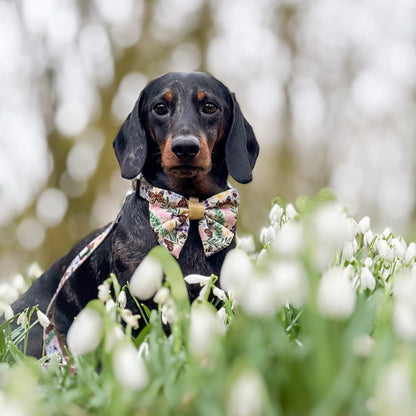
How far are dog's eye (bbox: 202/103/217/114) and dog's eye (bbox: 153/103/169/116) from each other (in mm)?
197

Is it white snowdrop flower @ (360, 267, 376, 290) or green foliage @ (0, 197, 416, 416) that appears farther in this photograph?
white snowdrop flower @ (360, 267, 376, 290)

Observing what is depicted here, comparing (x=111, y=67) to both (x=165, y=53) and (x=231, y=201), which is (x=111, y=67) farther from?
(x=231, y=201)

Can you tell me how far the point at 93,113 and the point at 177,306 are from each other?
24.2ft

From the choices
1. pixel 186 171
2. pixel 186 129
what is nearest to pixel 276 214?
pixel 186 171

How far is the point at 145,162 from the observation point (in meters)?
3.06

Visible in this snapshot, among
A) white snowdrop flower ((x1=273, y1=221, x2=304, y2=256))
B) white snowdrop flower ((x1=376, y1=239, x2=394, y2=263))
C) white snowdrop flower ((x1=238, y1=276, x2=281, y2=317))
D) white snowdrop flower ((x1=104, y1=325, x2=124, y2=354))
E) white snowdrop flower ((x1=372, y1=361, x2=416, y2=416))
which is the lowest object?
white snowdrop flower ((x1=104, y1=325, x2=124, y2=354))

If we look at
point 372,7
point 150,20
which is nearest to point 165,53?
point 150,20

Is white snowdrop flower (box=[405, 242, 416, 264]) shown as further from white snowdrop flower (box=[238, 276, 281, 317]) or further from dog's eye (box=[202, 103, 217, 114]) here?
white snowdrop flower (box=[238, 276, 281, 317])

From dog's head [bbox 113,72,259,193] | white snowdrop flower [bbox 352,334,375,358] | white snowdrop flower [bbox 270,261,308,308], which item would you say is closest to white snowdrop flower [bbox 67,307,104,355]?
white snowdrop flower [bbox 270,261,308,308]

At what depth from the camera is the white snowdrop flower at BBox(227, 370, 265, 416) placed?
94 cm

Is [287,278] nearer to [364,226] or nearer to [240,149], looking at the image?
[364,226]

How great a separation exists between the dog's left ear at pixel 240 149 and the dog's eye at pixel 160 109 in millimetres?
361

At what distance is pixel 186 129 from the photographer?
9.48 feet

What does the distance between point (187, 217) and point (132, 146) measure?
0.50 m
